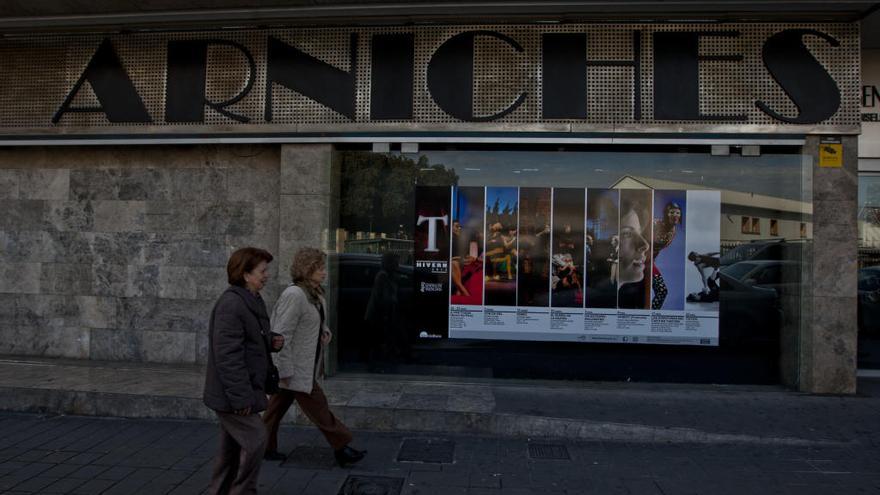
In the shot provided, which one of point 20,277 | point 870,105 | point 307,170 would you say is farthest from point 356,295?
point 870,105

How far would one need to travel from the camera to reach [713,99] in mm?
7000

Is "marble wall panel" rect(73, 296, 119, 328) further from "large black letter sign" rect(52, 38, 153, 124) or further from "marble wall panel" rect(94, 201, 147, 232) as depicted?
"large black letter sign" rect(52, 38, 153, 124)

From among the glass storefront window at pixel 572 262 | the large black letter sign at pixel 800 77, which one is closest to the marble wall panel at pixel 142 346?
the glass storefront window at pixel 572 262

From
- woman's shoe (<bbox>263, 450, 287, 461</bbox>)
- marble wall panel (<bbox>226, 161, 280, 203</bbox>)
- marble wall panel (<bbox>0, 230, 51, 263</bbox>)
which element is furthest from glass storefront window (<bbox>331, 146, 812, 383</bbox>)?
marble wall panel (<bbox>0, 230, 51, 263</bbox>)

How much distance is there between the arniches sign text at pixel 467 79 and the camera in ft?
22.8

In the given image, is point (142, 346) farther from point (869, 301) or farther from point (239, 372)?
point (869, 301)

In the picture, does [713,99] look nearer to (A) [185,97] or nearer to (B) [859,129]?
(B) [859,129]

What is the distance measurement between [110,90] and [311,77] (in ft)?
9.20

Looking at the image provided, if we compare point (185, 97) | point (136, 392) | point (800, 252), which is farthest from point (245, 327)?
point (800, 252)

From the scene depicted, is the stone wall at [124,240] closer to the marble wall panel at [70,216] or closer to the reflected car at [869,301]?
the marble wall panel at [70,216]

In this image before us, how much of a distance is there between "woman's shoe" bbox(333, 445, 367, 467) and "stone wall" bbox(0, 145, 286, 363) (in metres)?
3.35

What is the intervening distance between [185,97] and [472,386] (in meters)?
5.31

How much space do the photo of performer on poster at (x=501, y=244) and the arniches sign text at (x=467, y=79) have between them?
3.11ft

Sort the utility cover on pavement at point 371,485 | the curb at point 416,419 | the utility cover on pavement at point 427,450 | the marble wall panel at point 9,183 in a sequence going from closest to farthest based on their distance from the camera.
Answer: the utility cover on pavement at point 371,485, the utility cover on pavement at point 427,450, the curb at point 416,419, the marble wall panel at point 9,183
